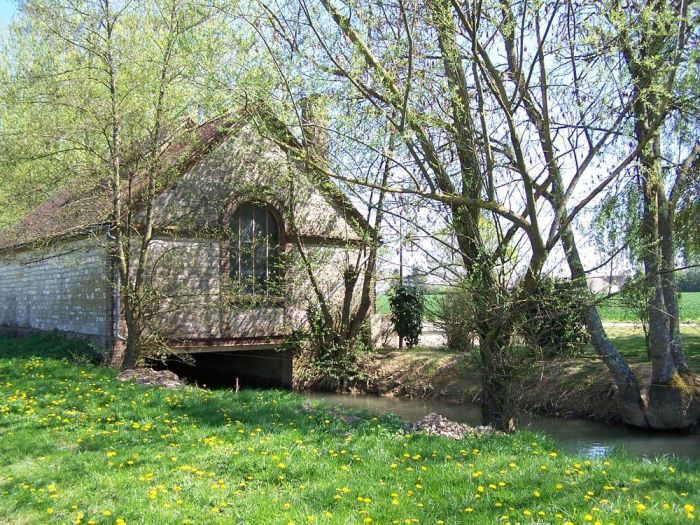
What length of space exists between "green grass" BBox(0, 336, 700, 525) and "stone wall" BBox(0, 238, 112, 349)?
5.86m

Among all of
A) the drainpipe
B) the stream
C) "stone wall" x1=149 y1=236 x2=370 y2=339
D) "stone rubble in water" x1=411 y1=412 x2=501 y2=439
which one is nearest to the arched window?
"stone wall" x1=149 y1=236 x2=370 y2=339

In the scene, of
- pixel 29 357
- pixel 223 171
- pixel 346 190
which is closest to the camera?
pixel 346 190

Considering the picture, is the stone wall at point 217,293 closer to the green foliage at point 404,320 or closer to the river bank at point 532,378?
the green foliage at point 404,320

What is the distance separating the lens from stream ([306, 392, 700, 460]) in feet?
31.8

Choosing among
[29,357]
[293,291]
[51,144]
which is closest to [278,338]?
[293,291]

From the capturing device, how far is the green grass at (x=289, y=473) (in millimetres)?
4738

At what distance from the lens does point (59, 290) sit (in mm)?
16281

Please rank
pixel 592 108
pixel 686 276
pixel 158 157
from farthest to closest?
pixel 158 157 < pixel 686 276 < pixel 592 108

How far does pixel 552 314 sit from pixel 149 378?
7038 millimetres

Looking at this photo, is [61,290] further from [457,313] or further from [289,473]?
[289,473]

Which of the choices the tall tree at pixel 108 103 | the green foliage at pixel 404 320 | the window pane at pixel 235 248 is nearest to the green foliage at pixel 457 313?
the tall tree at pixel 108 103

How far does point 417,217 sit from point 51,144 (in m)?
7.96

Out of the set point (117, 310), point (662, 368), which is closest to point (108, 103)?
point (117, 310)

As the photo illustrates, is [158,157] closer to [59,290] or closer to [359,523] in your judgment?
[59,290]
